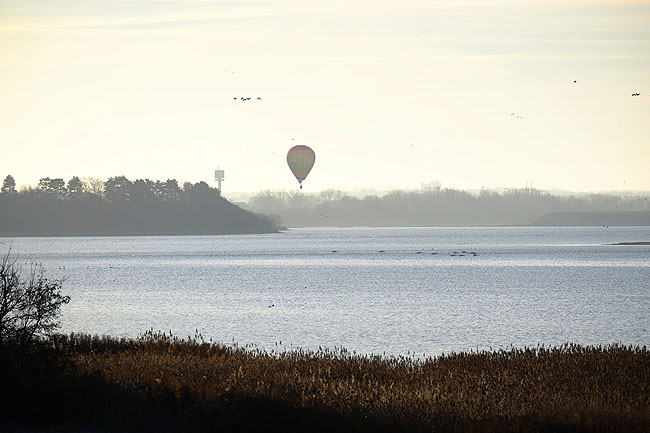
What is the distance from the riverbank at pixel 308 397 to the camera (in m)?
19.2

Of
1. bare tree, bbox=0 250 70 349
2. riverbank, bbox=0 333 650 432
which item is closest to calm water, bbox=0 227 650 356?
riverbank, bbox=0 333 650 432

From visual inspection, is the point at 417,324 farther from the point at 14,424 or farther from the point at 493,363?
the point at 14,424

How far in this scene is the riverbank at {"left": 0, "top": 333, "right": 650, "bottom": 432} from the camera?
755 inches

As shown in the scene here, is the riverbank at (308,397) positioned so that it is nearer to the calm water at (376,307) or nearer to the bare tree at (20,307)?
the bare tree at (20,307)

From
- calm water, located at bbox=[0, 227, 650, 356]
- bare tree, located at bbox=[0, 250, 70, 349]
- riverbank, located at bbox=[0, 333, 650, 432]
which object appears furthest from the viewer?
calm water, located at bbox=[0, 227, 650, 356]

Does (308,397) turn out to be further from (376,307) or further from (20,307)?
(376,307)

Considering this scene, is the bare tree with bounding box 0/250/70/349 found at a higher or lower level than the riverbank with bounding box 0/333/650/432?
higher

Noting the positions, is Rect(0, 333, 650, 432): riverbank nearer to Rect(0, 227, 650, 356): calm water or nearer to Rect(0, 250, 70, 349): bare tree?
Rect(0, 250, 70, 349): bare tree

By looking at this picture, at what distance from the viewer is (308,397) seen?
821 inches

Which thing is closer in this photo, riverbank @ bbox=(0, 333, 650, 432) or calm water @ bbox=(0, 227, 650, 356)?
riverbank @ bbox=(0, 333, 650, 432)

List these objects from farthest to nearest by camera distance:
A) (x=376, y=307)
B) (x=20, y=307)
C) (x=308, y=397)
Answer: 1. (x=376, y=307)
2. (x=20, y=307)
3. (x=308, y=397)

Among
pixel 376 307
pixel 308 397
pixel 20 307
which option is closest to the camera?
pixel 308 397

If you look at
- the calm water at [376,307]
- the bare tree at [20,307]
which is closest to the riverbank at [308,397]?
the bare tree at [20,307]

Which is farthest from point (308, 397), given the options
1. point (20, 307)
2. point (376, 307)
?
point (376, 307)
